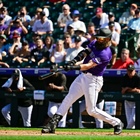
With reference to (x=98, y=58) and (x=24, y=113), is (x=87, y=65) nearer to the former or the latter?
(x=98, y=58)

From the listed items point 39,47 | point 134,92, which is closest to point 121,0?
point 39,47

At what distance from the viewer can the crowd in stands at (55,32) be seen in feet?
49.0

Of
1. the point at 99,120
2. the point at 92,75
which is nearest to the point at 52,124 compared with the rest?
the point at 92,75

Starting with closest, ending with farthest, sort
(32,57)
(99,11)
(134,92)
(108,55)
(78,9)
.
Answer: (108,55) → (134,92) → (32,57) → (99,11) → (78,9)

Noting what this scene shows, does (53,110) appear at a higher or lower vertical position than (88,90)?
lower

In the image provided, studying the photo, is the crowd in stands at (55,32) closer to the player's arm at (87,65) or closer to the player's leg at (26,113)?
the player's leg at (26,113)

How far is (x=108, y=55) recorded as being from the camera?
10.3 meters

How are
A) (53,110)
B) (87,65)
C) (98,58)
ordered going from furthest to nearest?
(53,110), (98,58), (87,65)

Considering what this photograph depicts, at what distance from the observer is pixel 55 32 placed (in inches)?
656

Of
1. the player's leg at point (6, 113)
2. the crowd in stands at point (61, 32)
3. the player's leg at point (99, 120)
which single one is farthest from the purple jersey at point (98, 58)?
the player's leg at point (6, 113)

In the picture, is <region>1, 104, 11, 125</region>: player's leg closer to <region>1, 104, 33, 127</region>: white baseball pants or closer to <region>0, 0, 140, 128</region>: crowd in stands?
<region>1, 104, 33, 127</region>: white baseball pants

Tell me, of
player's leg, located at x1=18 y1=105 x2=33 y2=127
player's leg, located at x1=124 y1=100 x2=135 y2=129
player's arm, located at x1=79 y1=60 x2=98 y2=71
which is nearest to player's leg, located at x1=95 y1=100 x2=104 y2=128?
player's leg, located at x1=124 y1=100 x2=135 y2=129

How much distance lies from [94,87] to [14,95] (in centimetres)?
413

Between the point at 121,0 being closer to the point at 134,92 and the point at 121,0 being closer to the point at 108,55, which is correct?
the point at 134,92
